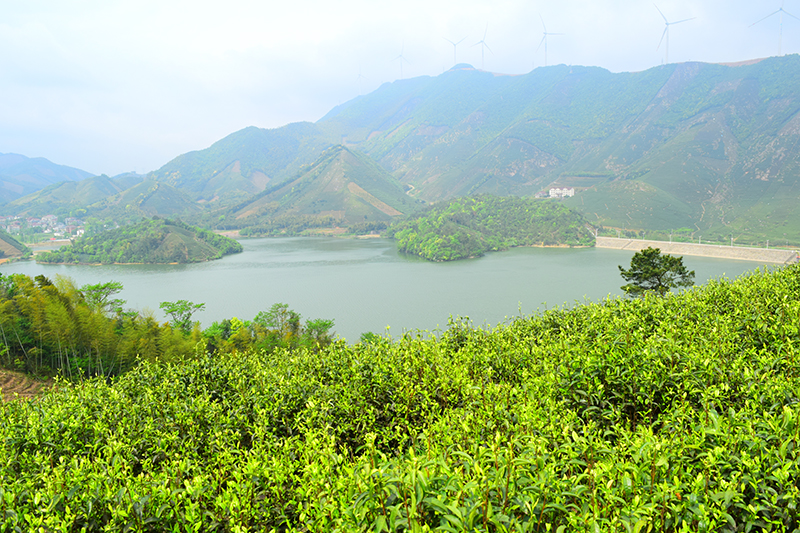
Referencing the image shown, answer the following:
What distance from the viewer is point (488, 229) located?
88188 mm

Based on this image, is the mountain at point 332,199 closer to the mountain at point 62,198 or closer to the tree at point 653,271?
the mountain at point 62,198

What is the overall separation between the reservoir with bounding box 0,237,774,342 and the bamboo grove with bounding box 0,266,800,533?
14.9m

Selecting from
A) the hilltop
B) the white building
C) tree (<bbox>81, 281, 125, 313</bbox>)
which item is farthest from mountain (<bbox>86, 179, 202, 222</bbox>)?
the white building

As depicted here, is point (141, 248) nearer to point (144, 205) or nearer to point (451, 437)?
point (451, 437)

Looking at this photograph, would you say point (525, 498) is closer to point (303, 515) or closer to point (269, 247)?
point (303, 515)

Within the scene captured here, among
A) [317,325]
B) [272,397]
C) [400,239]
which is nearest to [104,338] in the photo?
[317,325]

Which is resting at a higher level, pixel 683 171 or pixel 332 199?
pixel 683 171

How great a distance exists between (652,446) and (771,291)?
5985 millimetres

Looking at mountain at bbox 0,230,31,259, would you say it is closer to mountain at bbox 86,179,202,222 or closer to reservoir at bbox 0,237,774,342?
reservoir at bbox 0,237,774,342

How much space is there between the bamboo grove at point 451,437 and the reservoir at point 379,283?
49.0 feet

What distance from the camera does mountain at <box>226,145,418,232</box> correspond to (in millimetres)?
130250

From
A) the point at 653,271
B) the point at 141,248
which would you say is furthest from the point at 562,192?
the point at 653,271

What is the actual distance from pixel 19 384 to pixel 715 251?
76.2 metres

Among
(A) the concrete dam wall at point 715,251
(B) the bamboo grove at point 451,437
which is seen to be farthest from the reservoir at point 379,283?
(B) the bamboo grove at point 451,437
